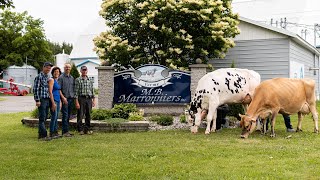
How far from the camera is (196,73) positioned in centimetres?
1438

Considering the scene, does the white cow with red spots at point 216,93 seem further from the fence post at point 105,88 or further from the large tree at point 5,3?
the large tree at point 5,3

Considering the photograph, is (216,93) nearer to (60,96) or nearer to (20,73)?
(60,96)

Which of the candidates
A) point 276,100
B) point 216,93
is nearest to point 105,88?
point 216,93

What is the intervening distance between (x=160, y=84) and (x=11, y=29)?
133ft

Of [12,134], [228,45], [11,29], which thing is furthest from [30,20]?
[12,134]

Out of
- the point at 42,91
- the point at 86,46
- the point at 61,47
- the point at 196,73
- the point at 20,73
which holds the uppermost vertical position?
the point at 61,47

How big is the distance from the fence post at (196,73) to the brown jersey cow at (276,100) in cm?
395

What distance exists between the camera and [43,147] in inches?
350

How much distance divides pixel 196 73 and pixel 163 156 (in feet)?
22.9

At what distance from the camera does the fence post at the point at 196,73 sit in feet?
46.9

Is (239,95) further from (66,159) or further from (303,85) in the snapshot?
(66,159)

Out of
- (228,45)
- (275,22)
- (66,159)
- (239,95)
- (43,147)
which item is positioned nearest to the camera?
(66,159)

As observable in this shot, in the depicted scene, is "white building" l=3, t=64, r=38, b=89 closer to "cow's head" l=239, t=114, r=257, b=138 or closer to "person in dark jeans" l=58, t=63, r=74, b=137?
"person in dark jeans" l=58, t=63, r=74, b=137

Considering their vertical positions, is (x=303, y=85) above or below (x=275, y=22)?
below
